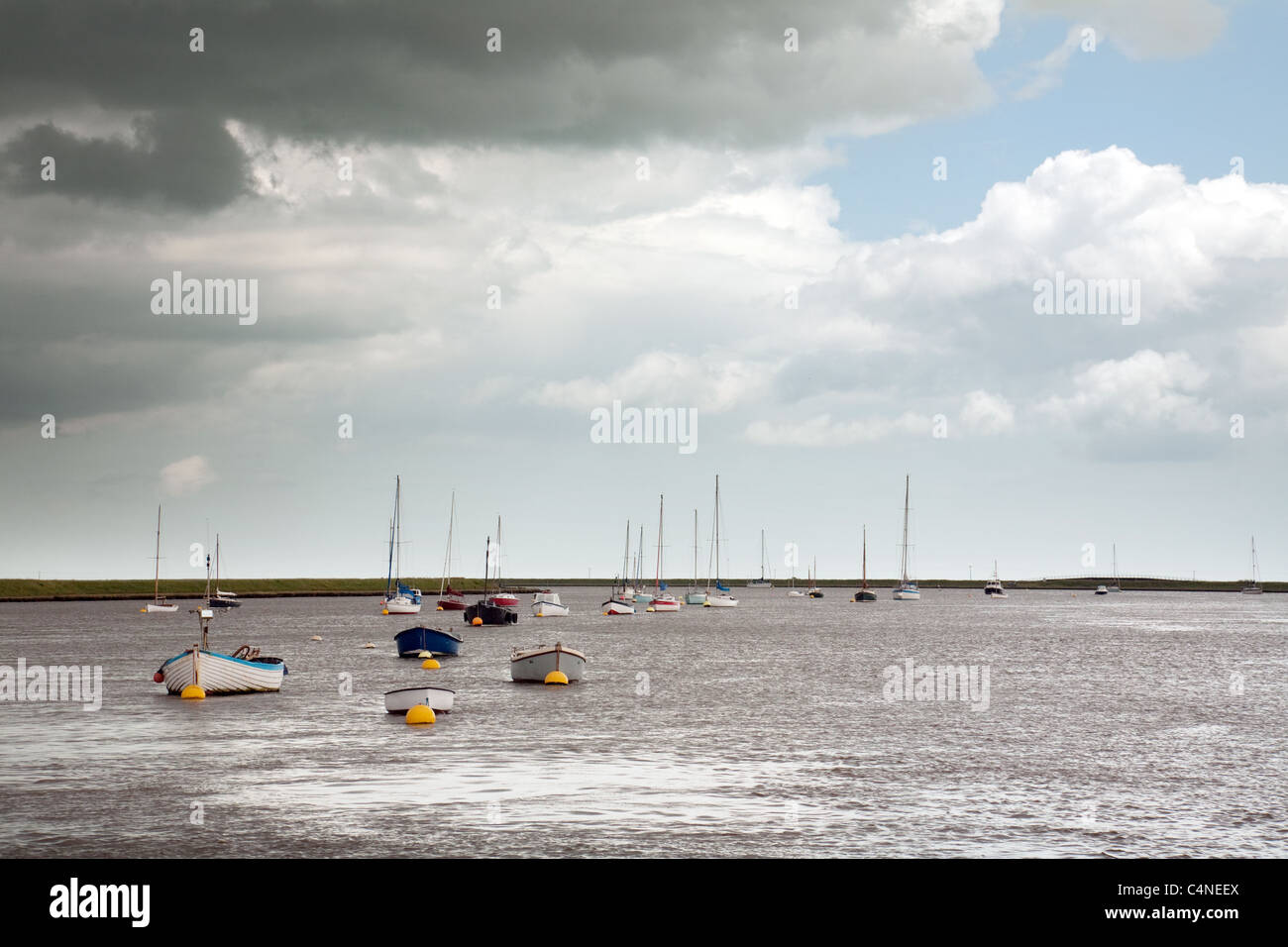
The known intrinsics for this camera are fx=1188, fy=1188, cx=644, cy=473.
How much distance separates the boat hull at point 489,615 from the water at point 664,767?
56.0m

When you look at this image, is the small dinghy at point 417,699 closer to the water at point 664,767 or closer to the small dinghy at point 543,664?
the water at point 664,767

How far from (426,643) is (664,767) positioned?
50646 millimetres

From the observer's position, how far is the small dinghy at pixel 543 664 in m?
60.2

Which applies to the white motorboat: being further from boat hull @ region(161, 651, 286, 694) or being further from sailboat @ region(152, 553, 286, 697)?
boat hull @ region(161, 651, 286, 694)

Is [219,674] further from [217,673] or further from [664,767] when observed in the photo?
[664,767]

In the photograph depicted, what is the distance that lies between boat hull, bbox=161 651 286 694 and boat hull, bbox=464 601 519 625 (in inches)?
3013

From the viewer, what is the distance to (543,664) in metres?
60.2

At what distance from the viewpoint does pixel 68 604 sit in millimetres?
198625

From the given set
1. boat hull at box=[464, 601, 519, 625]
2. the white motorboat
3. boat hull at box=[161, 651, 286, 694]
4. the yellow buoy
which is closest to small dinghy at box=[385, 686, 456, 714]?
the yellow buoy

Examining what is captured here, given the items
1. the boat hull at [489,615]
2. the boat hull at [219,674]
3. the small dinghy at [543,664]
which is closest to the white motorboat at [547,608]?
the boat hull at [489,615]

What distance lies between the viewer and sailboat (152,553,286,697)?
54.0 metres

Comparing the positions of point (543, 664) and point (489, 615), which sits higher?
point (543, 664)

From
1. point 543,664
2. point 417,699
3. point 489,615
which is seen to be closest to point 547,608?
point 489,615
